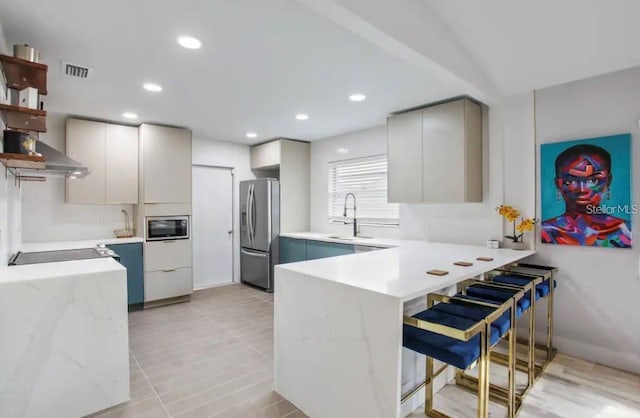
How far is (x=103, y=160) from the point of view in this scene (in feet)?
13.6

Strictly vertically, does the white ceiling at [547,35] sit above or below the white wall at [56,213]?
above

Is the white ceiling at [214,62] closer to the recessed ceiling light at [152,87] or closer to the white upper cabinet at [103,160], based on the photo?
the recessed ceiling light at [152,87]

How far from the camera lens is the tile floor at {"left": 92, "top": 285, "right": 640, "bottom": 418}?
2115 millimetres

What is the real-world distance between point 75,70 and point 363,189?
136 inches

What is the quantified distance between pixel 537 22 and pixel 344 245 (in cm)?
281

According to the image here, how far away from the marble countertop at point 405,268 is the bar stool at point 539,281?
0.13 metres

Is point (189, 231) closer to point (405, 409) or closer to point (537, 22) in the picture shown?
point (405, 409)

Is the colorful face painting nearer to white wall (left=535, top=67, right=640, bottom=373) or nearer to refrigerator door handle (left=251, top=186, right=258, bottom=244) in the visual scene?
white wall (left=535, top=67, right=640, bottom=373)

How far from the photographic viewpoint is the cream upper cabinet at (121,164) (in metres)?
4.18

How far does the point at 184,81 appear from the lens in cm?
290

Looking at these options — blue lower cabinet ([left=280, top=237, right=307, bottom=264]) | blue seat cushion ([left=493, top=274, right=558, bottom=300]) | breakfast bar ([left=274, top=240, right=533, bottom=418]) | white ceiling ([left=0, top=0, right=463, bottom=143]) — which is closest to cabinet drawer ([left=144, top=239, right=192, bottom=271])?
blue lower cabinet ([left=280, top=237, right=307, bottom=264])

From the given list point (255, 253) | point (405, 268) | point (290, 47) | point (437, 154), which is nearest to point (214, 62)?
point (290, 47)

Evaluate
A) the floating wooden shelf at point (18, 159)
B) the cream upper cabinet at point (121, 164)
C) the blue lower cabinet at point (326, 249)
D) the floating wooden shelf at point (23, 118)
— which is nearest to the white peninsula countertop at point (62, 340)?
the floating wooden shelf at point (18, 159)

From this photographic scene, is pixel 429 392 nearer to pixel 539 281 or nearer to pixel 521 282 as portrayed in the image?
pixel 521 282
